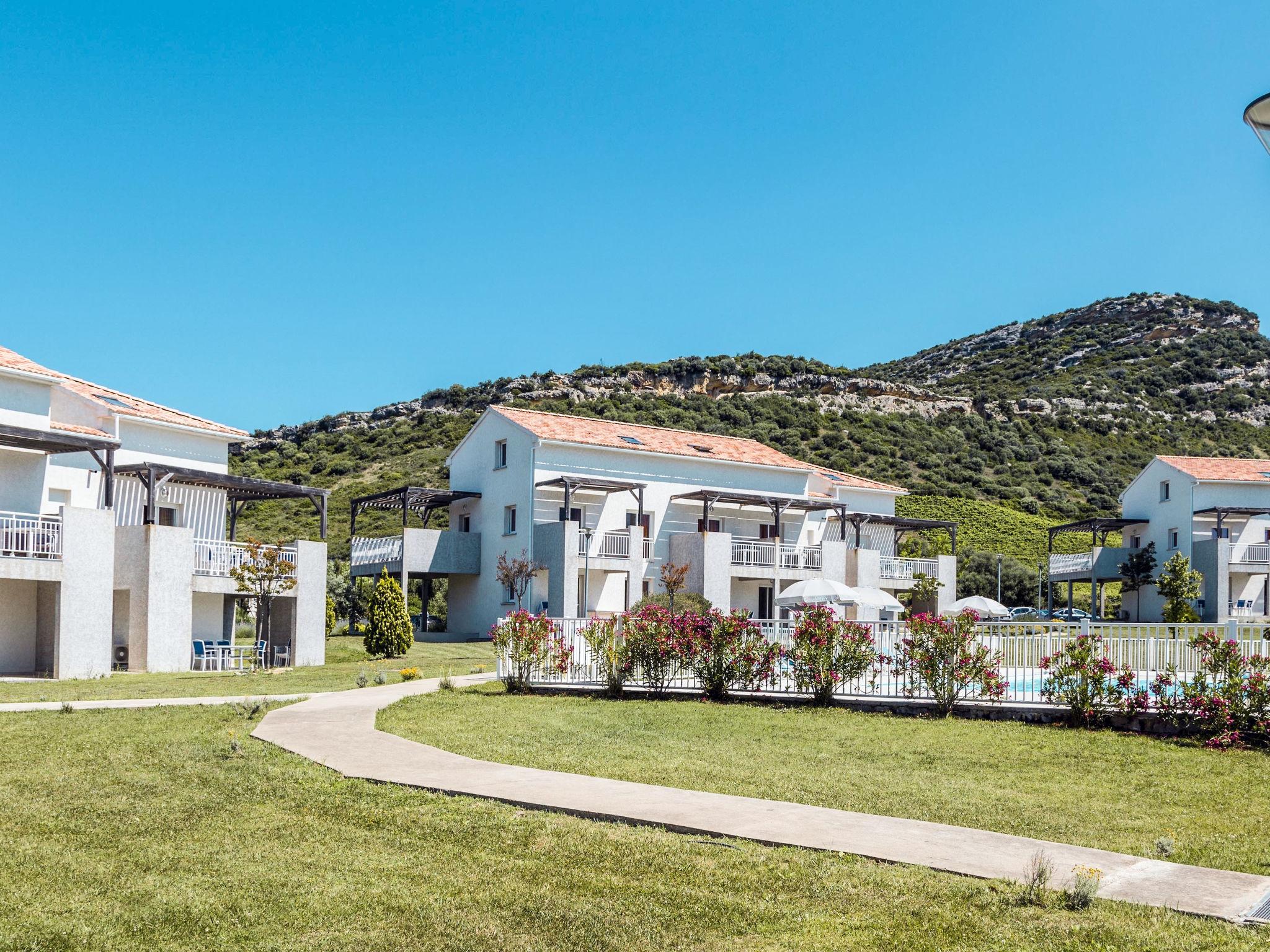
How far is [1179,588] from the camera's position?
44.4 meters

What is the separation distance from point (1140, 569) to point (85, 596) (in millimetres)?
42040

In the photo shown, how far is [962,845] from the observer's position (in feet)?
23.4

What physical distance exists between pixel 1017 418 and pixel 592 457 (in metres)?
53.3

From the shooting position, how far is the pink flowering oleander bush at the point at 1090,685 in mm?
13727

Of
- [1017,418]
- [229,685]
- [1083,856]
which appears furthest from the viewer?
[1017,418]

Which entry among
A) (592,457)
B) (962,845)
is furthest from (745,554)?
(962,845)

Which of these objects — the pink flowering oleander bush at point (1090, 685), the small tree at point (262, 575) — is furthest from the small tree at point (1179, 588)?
the pink flowering oleander bush at point (1090, 685)

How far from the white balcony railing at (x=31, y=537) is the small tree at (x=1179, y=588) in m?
37.5

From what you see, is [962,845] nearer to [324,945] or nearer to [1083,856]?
Answer: [1083,856]

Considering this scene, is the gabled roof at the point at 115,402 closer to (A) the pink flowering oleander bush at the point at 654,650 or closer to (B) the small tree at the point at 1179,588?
(A) the pink flowering oleander bush at the point at 654,650

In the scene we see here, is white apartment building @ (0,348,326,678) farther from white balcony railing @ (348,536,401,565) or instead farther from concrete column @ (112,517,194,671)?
white balcony railing @ (348,536,401,565)

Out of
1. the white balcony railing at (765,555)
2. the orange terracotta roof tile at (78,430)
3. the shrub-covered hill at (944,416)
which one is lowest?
the white balcony railing at (765,555)

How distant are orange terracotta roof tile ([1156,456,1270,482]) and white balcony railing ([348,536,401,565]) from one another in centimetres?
3175

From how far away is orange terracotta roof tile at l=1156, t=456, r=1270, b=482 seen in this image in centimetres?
4697
